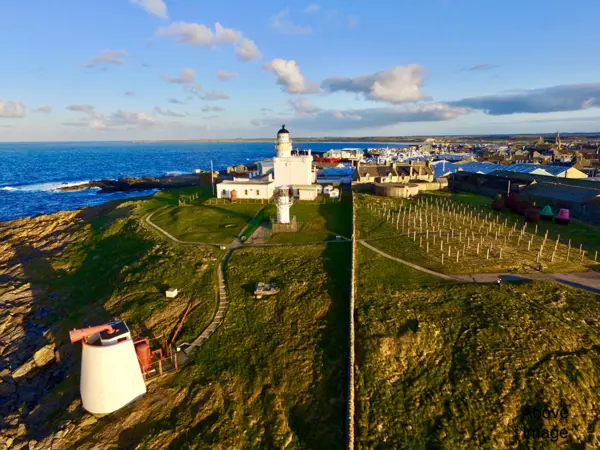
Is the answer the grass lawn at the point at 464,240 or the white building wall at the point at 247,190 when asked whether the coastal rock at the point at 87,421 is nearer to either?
the grass lawn at the point at 464,240

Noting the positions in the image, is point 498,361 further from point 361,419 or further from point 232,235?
point 232,235

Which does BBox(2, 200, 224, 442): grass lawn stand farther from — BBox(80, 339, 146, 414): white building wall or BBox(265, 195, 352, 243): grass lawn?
BBox(265, 195, 352, 243): grass lawn

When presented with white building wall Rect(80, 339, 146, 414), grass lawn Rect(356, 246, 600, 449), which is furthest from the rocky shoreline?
grass lawn Rect(356, 246, 600, 449)

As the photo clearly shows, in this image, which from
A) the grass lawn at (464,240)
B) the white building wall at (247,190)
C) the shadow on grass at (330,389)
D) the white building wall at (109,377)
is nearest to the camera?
the shadow on grass at (330,389)

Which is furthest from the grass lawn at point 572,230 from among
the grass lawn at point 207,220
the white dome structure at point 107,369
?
the white dome structure at point 107,369

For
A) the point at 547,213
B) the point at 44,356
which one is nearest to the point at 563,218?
the point at 547,213

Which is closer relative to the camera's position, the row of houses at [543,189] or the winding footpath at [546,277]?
the winding footpath at [546,277]

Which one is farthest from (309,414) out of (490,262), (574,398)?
(490,262)

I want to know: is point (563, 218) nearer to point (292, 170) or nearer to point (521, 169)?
point (292, 170)
